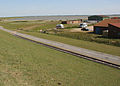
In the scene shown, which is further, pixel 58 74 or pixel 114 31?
pixel 114 31

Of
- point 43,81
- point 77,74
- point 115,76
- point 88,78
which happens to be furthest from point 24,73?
point 115,76

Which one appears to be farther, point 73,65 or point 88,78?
point 73,65

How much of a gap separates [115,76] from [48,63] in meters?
7.83

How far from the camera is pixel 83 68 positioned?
16266 mm

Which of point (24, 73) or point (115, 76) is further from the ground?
point (24, 73)

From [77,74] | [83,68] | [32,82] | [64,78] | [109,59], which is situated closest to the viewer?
[32,82]

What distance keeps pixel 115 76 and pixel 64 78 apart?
514 centimetres

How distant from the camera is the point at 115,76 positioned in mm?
14062

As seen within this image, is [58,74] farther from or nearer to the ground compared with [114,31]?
nearer to the ground

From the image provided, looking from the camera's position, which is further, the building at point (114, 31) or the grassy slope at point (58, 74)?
the building at point (114, 31)

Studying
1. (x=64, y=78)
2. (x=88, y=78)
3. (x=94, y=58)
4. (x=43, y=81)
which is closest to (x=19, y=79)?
(x=43, y=81)

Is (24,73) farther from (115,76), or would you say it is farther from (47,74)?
(115,76)

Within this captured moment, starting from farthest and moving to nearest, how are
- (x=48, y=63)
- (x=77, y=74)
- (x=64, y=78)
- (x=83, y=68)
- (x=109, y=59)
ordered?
(x=109, y=59) < (x=48, y=63) < (x=83, y=68) < (x=77, y=74) < (x=64, y=78)

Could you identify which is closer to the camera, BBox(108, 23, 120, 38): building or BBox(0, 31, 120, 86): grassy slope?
BBox(0, 31, 120, 86): grassy slope
